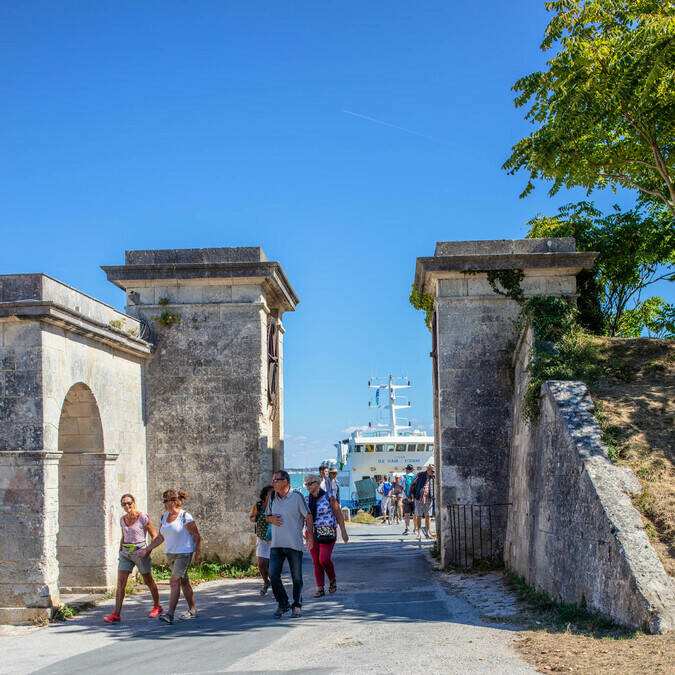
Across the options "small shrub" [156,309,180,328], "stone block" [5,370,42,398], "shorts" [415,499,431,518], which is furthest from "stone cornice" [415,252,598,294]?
"stone block" [5,370,42,398]

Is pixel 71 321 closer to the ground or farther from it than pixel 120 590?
farther from it

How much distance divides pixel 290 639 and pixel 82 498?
193 inches

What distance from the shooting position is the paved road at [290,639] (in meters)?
6.23

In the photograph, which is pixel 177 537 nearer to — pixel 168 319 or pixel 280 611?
pixel 280 611

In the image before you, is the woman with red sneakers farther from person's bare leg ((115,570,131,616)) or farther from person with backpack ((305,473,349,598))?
person with backpack ((305,473,349,598))

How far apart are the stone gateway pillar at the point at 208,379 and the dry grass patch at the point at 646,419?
5.58m

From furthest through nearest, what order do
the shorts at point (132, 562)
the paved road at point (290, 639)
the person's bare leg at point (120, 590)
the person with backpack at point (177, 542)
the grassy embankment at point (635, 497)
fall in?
the shorts at point (132, 562) → the person's bare leg at point (120, 590) → the person with backpack at point (177, 542) → the paved road at point (290, 639) → the grassy embankment at point (635, 497)

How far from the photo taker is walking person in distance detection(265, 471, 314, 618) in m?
8.65

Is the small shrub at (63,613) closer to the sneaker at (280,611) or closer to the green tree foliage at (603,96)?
the sneaker at (280,611)

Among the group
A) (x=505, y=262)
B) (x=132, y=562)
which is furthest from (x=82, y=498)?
(x=505, y=262)

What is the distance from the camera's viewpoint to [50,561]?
9.16 meters

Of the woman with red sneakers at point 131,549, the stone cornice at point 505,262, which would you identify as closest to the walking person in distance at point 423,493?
the stone cornice at point 505,262

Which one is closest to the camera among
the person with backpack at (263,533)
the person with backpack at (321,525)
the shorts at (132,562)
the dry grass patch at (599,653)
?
the dry grass patch at (599,653)

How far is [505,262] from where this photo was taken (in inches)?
518
